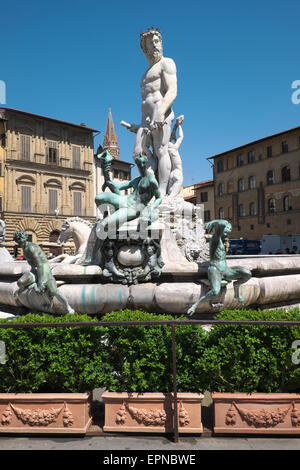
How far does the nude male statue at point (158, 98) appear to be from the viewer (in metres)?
9.66

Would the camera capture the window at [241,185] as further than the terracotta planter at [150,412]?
Yes

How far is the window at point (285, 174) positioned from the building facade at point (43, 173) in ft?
76.5

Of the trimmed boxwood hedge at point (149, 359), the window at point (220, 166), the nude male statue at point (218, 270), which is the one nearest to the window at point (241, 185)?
the window at point (220, 166)

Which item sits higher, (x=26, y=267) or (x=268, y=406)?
(x=26, y=267)

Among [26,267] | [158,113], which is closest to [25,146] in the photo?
[158,113]

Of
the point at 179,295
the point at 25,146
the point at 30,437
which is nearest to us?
the point at 30,437

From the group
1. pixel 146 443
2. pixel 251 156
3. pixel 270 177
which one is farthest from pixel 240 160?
pixel 146 443

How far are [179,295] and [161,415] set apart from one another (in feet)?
6.88

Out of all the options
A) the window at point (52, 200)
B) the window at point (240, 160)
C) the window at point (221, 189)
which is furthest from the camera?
the window at point (221, 189)

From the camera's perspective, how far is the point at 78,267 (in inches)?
218

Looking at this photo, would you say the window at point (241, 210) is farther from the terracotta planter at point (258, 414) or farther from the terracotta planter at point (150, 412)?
the terracotta planter at point (150, 412)
